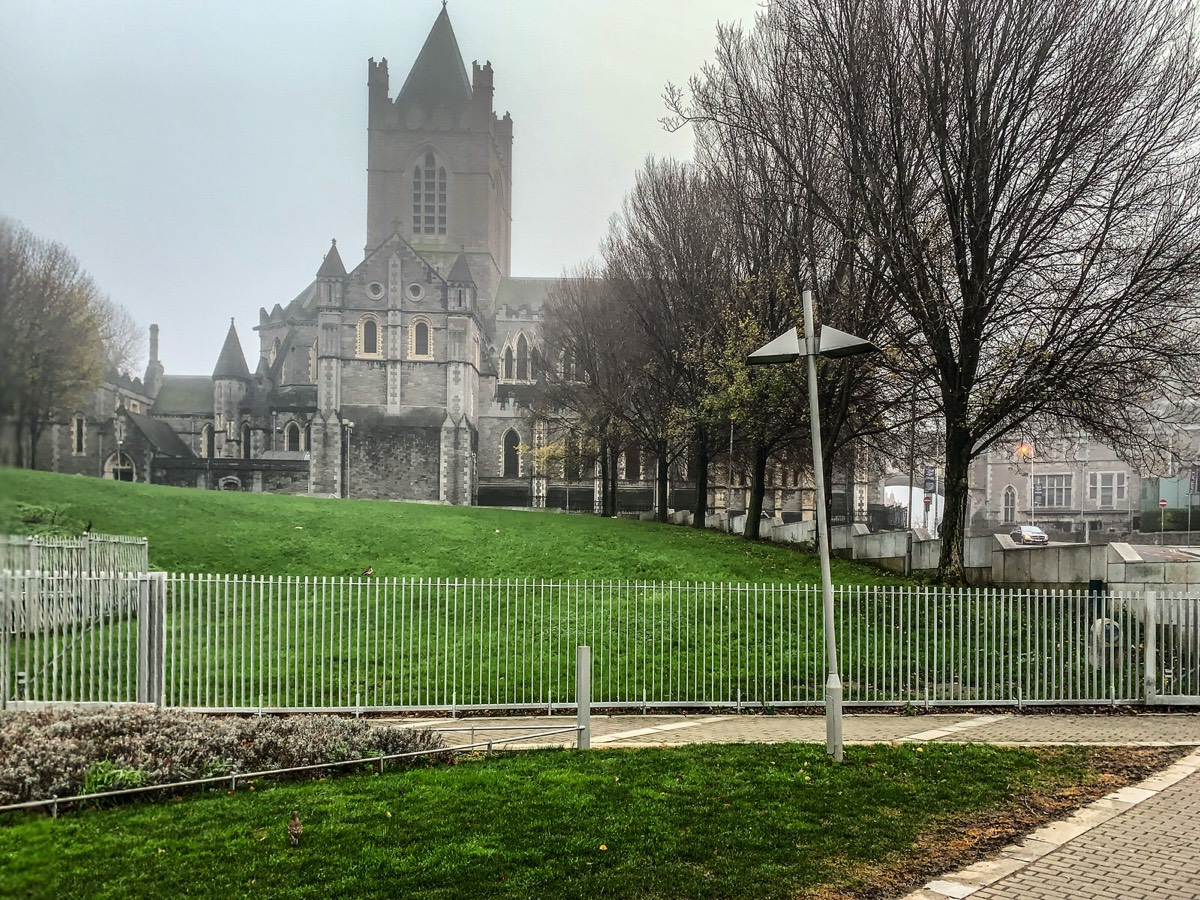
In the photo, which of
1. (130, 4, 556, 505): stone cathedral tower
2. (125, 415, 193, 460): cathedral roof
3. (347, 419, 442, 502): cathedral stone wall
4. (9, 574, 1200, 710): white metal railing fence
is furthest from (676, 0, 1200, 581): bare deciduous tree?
(125, 415, 193, 460): cathedral roof

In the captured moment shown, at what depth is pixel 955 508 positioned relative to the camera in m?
18.2

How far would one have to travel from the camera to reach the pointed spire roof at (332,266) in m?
62.2

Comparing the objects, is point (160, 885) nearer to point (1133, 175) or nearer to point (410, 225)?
point (1133, 175)

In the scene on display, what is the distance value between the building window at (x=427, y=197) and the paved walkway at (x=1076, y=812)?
76188 millimetres

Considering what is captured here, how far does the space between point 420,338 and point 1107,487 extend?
53.0 meters

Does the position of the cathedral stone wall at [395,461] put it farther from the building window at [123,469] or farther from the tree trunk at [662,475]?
the tree trunk at [662,475]

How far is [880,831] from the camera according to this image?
7.13 m

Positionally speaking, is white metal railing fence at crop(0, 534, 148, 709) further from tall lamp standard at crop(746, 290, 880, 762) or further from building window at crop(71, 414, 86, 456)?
tall lamp standard at crop(746, 290, 880, 762)

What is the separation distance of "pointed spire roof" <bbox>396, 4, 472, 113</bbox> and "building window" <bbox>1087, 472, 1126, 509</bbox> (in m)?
63.1

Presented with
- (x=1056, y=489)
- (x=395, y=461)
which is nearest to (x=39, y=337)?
(x=395, y=461)

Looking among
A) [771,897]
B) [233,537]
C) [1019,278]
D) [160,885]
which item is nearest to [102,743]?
[160,885]

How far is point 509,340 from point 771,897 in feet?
254

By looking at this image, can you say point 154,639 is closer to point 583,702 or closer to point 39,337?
point 583,702

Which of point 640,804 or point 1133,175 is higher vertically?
point 1133,175
